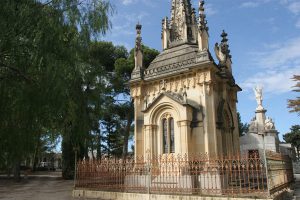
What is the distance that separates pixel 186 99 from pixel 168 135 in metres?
2.45

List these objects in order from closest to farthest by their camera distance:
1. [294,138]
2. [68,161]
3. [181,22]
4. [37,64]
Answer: [37,64] → [181,22] → [68,161] → [294,138]

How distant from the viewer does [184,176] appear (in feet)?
45.3

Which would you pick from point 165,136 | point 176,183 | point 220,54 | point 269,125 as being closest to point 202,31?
point 220,54

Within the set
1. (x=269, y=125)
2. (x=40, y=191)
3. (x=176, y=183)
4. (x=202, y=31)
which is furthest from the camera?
(x=269, y=125)

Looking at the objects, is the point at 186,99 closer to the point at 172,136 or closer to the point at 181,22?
the point at 172,136

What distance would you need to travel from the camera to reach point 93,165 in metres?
15.5

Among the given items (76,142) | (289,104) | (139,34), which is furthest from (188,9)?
(76,142)

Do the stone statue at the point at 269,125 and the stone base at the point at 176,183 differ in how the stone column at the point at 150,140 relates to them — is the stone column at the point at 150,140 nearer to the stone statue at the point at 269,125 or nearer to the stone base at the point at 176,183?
the stone base at the point at 176,183

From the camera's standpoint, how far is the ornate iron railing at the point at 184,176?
39.2 ft

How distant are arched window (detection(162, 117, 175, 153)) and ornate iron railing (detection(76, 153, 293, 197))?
199 cm

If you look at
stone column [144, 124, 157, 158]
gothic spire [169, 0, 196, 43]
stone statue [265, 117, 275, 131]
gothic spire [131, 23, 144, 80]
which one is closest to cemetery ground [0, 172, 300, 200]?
stone column [144, 124, 157, 158]

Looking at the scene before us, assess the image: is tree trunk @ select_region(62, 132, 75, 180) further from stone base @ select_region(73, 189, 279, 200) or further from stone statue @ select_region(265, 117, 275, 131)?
stone statue @ select_region(265, 117, 275, 131)

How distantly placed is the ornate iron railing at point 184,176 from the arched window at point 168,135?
1989 millimetres

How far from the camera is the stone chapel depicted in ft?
Answer: 54.7
